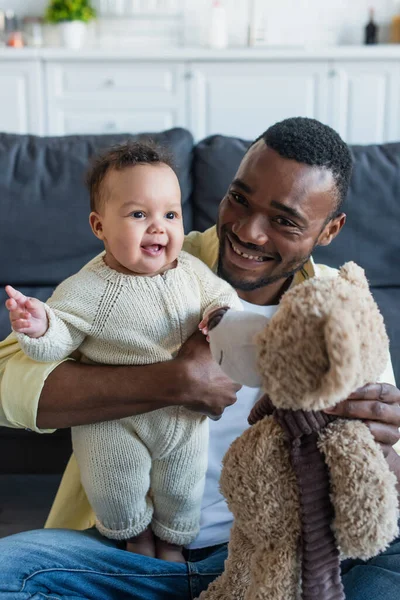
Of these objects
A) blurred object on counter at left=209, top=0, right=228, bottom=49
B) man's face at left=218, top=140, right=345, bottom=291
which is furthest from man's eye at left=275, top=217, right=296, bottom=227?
blurred object on counter at left=209, top=0, right=228, bottom=49

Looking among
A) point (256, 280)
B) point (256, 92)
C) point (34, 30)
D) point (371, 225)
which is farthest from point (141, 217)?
point (34, 30)

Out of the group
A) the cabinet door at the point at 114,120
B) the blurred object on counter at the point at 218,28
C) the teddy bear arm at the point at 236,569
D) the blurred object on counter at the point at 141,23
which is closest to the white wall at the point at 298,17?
the blurred object on counter at the point at 141,23

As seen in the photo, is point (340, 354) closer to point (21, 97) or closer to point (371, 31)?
point (21, 97)

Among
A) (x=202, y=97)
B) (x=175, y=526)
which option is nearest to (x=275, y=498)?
(x=175, y=526)

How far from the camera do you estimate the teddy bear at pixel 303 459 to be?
644mm

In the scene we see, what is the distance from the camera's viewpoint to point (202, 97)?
361 cm

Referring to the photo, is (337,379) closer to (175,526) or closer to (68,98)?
(175,526)

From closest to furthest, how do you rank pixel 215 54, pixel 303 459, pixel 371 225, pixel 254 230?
1. pixel 303 459
2. pixel 254 230
3. pixel 371 225
4. pixel 215 54

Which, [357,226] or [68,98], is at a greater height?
[68,98]

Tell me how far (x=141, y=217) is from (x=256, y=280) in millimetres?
279

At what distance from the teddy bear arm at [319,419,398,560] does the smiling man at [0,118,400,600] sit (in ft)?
0.62

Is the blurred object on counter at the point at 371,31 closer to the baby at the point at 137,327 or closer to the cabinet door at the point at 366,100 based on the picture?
Result: the cabinet door at the point at 366,100

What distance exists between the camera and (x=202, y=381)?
38.8 inches

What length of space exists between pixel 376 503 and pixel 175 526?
50cm
